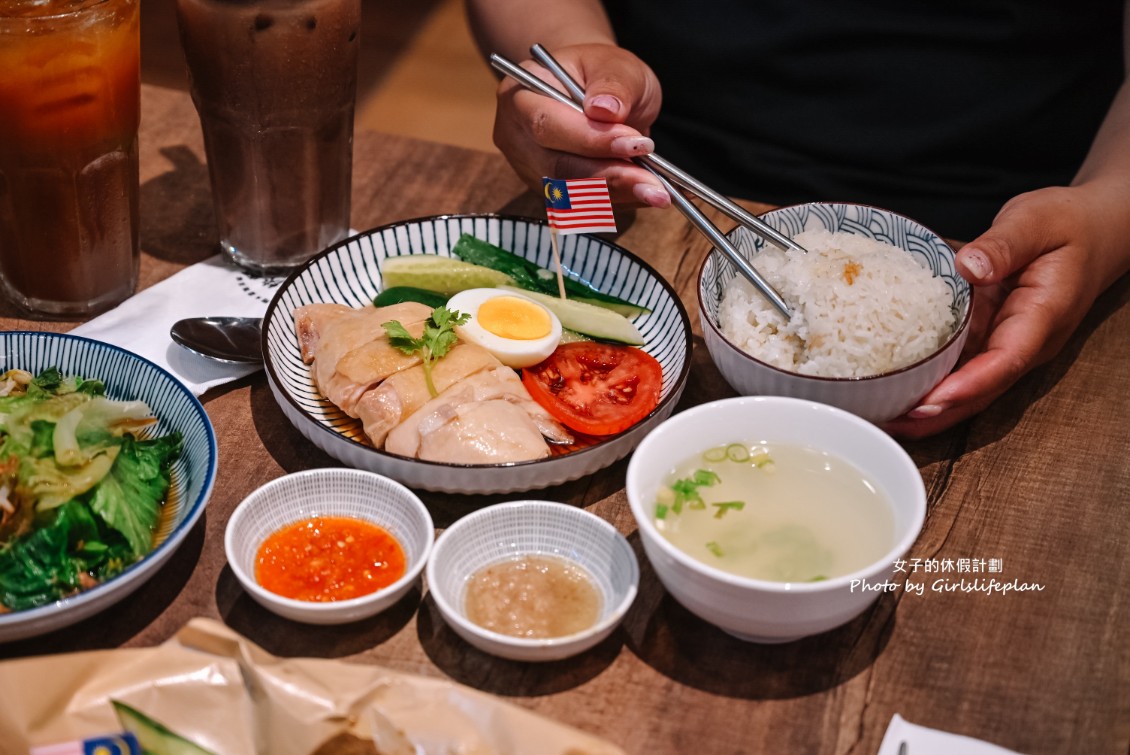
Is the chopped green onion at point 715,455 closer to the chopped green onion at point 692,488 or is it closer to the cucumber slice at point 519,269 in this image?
the chopped green onion at point 692,488

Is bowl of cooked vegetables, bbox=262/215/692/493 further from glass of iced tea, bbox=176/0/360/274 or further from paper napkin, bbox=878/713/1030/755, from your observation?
paper napkin, bbox=878/713/1030/755

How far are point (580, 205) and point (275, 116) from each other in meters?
0.65

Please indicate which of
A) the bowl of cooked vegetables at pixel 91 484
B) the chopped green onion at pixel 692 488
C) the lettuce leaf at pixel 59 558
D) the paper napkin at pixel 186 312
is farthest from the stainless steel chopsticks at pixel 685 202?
the lettuce leaf at pixel 59 558

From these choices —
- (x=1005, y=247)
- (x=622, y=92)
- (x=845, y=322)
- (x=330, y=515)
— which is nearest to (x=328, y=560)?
(x=330, y=515)

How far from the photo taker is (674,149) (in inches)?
109

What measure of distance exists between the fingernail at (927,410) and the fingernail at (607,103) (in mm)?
821

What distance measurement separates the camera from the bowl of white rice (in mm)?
1773

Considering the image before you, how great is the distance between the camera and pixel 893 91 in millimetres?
2488

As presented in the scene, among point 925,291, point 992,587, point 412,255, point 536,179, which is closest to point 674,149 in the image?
point 536,179

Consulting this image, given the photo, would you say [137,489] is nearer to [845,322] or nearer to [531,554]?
[531,554]

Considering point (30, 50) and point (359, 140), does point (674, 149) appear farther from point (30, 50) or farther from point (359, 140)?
point (30, 50)

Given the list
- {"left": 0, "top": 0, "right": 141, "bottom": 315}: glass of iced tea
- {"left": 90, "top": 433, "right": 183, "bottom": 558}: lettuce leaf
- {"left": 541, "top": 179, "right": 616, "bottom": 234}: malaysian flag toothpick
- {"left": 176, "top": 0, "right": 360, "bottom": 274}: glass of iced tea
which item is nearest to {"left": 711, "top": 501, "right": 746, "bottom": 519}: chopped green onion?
{"left": 541, "top": 179, "right": 616, "bottom": 234}: malaysian flag toothpick

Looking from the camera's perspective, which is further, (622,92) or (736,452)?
(622,92)

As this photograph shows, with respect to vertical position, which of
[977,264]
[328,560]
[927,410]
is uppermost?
[977,264]
